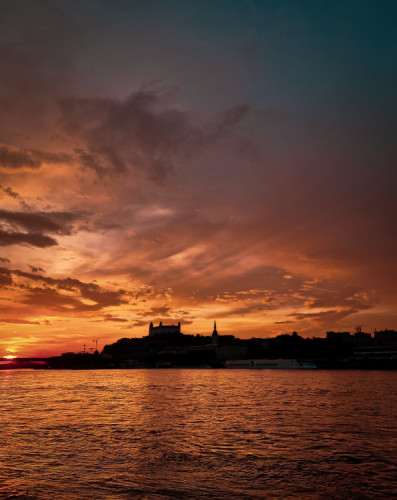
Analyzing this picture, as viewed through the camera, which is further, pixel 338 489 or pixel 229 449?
pixel 229 449

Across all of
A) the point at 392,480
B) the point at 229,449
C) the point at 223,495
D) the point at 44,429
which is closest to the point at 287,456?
the point at 229,449

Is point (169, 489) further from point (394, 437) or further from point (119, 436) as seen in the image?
point (394, 437)

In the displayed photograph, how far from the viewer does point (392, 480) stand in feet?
75.8

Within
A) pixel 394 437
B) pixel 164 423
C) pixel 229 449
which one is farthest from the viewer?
pixel 164 423

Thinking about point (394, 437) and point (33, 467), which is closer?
point (33, 467)

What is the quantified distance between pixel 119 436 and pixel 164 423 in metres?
8.30

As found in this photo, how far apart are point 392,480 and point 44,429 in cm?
3032

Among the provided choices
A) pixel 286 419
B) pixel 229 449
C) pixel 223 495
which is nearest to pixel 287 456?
pixel 229 449

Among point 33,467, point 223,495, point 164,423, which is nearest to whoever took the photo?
point 223,495

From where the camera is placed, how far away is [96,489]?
70.7 ft

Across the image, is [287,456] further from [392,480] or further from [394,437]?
[394,437]

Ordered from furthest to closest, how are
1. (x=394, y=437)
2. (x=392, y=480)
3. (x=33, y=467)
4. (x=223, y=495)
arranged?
(x=394, y=437)
(x=33, y=467)
(x=392, y=480)
(x=223, y=495)

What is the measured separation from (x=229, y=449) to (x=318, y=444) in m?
6.88

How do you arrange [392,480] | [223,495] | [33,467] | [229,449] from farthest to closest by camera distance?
[229,449], [33,467], [392,480], [223,495]
